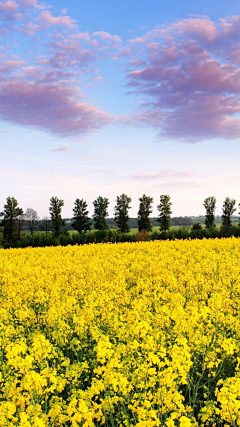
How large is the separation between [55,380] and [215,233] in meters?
57.1

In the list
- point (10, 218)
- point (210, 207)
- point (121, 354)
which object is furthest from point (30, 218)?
point (121, 354)

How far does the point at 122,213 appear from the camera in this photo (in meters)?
81.0

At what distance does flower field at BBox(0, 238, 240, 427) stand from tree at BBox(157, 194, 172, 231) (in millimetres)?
64320

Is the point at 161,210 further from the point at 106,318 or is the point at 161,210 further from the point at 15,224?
the point at 106,318

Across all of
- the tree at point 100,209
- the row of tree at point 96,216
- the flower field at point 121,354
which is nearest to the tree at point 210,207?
the row of tree at point 96,216

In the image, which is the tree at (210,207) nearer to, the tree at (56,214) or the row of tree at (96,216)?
the row of tree at (96,216)

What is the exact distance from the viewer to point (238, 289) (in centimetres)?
1069

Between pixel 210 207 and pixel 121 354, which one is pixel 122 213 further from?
pixel 121 354

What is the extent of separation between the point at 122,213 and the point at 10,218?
24.5 meters

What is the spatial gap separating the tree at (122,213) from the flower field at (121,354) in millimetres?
63614

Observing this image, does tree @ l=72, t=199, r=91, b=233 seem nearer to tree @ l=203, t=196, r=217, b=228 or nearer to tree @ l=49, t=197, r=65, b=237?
tree @ l=49, t=197, r=65, b=237

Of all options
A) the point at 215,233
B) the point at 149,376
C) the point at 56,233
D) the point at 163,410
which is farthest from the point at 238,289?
the point at 56,233

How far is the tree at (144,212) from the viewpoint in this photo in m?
80.0

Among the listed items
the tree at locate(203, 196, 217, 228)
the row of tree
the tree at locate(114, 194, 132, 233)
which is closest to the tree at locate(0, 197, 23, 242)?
the row of tree
